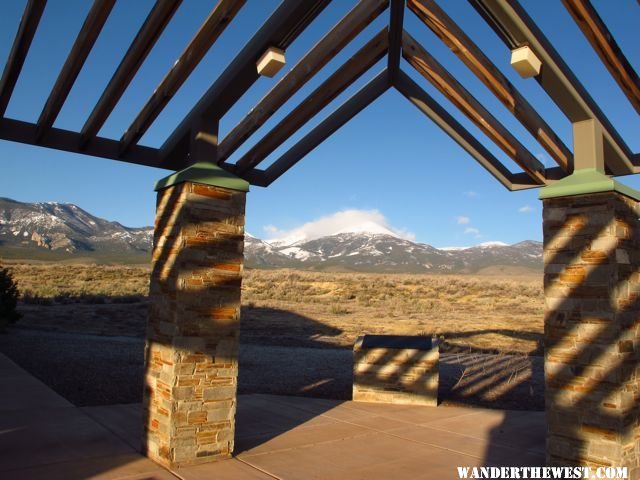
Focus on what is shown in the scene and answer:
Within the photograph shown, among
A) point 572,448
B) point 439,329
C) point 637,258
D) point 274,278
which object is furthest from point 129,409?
point 274,278

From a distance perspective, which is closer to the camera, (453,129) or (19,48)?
(19,48)

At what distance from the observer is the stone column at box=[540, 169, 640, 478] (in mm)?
5094

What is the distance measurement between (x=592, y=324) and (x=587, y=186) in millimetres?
1458

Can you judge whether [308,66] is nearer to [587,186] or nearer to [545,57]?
[545,57]

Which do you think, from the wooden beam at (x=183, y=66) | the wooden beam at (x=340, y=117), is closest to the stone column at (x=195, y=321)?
the wooden beam at (x=183, y=66)

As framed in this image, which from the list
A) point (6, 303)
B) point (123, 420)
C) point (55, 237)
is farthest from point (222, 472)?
point (55, 237)

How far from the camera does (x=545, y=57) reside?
16.4ft

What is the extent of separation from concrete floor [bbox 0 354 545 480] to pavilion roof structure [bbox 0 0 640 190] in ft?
12.2

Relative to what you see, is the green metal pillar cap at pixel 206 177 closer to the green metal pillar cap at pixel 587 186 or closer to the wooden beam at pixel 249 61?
the wooden beam at pixel 249 61

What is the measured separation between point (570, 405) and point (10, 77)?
730 centimetres

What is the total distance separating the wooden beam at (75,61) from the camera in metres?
5.08

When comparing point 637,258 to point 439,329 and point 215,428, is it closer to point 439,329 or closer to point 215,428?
point 215,428

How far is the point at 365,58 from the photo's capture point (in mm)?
6859

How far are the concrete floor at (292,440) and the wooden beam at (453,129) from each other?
3997 mm
